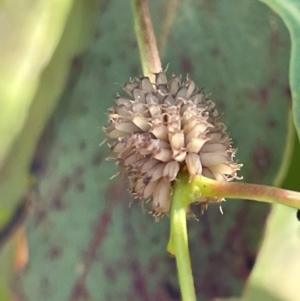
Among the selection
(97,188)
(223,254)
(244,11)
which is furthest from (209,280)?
(244,11)

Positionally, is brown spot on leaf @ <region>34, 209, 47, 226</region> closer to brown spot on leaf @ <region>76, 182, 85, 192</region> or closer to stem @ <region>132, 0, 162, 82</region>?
brown spot on leaf @ <region>76, 182, 85, 192</region>

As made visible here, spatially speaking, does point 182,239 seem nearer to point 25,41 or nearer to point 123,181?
point 123,181

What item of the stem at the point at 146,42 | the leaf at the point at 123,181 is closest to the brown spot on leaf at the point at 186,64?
the leaf at the point at 123,181

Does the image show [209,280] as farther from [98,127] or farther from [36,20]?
[36,20]

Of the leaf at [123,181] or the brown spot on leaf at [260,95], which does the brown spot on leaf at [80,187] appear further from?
the brown spot on leaf at [260,95]

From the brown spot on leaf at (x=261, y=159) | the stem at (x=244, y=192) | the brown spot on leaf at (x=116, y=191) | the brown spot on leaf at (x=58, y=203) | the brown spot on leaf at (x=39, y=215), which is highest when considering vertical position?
the brown spot on leaf at (x=261, y=159)

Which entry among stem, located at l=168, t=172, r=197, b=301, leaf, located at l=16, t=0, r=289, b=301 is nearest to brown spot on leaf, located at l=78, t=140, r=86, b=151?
leaf, located at l=16, t=0, r=289, b=301

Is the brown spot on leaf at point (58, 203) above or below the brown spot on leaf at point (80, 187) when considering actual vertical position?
below
